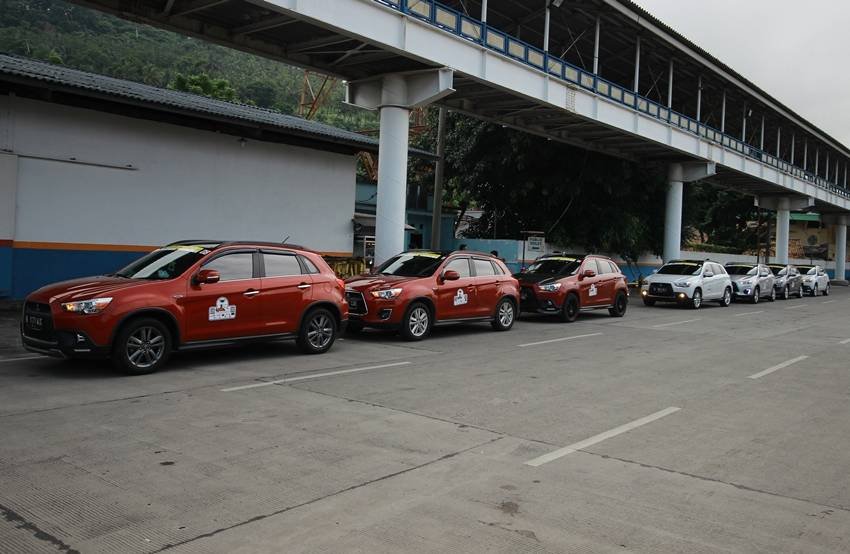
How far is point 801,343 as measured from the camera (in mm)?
15047

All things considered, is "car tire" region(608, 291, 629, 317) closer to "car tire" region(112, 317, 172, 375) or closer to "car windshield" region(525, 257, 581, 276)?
"car windshield" region(525, 257, 581, 276)

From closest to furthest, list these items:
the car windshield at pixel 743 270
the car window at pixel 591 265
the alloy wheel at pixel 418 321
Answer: the alloy wheel at pixel 418 321 < the car window at pixel 591 265 < the car windshield at pixel 743 270

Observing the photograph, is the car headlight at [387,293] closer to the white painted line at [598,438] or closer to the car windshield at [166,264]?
the car windshield at [166,264]

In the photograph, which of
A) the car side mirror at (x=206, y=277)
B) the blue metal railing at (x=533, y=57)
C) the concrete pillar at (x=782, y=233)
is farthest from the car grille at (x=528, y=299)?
the concrete pillar at (x=782, y=233)

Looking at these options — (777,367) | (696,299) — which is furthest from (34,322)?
(696,299)

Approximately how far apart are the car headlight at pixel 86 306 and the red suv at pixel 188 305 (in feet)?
0.04

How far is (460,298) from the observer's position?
14406mm

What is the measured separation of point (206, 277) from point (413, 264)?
Result: 562 cm

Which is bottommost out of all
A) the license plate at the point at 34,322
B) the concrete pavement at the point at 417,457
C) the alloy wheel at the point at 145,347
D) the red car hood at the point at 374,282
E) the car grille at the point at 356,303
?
the concrete pavement at the point at 417,457

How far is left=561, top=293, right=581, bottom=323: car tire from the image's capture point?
18.1 m

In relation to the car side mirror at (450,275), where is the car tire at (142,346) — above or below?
below

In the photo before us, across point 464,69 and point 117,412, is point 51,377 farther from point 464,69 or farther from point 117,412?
point 464,69

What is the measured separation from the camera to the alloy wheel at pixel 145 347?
29.6 ft

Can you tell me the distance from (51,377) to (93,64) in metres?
54.4
